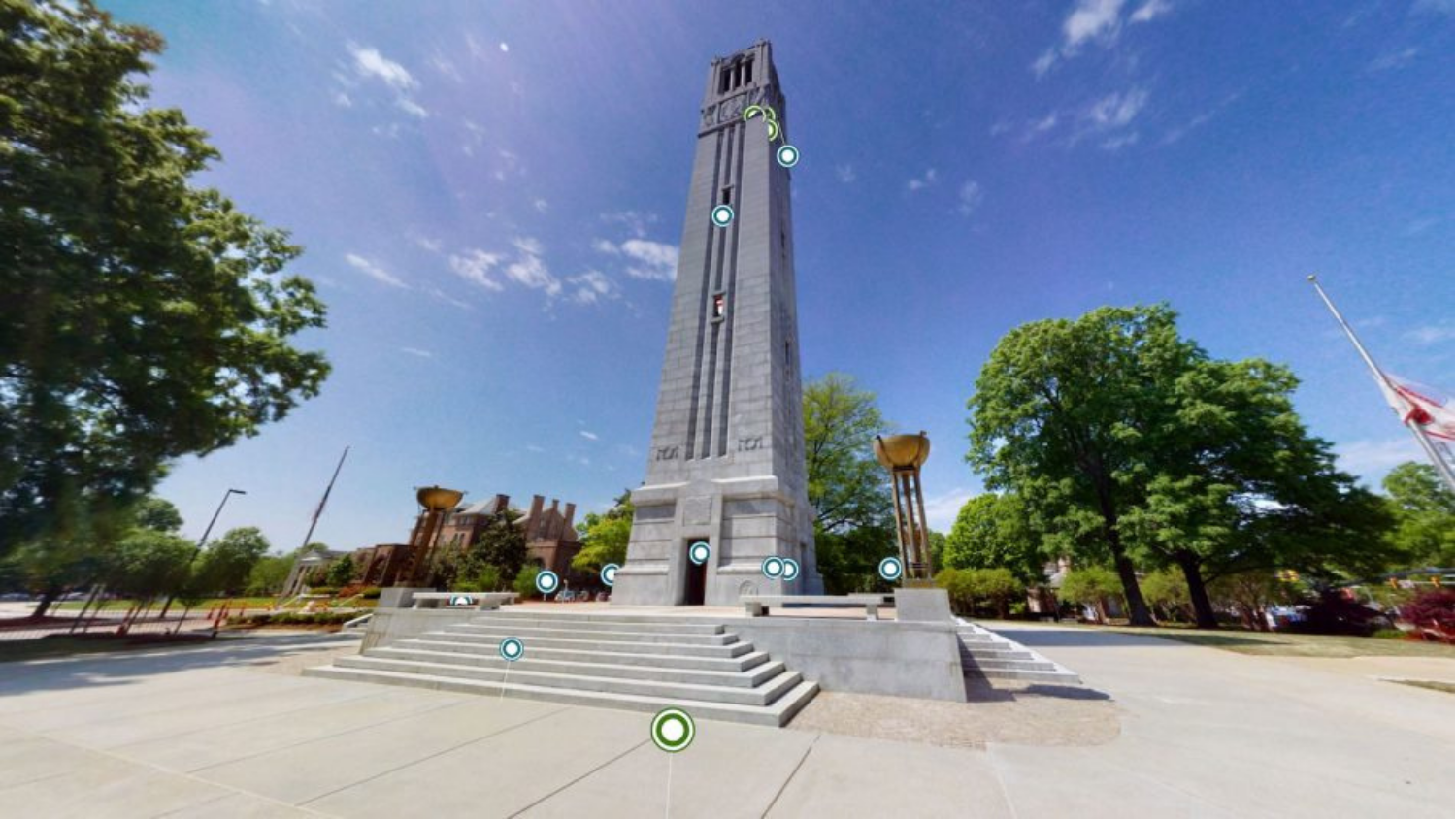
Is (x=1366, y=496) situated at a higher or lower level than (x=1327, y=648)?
higher

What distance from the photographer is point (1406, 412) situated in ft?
34.4

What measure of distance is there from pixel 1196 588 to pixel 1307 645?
6280 millimetres

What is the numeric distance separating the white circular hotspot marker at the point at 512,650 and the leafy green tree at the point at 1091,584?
1396 inches

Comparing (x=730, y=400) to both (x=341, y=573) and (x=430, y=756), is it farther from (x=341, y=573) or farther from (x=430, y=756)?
(x=341, y=573)

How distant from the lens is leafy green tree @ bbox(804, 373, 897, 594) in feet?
86.6

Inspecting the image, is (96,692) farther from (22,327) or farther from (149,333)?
(149,333)

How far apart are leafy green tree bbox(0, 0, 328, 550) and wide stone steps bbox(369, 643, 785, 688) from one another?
48.7 feet

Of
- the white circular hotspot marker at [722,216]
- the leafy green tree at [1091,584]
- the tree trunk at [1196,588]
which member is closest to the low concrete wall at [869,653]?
the white circular hotspot marker at [722,216]

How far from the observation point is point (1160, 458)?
21.4 meters

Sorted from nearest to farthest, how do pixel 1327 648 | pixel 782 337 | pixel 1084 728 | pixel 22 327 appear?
pixel 1084 728, pixel 22 327, pixel 1327 648, pixel 782 337

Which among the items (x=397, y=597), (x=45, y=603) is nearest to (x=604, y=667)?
(x=397, y=597)

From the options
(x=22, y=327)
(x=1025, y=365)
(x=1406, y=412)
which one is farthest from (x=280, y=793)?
(x=1025, y=365)

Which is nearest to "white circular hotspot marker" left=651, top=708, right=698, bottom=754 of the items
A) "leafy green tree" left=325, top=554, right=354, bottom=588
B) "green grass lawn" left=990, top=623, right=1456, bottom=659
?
"green grass lawn" left=990, top=623, right=1456, bottom=659

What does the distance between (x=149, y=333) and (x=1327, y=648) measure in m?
41.3
